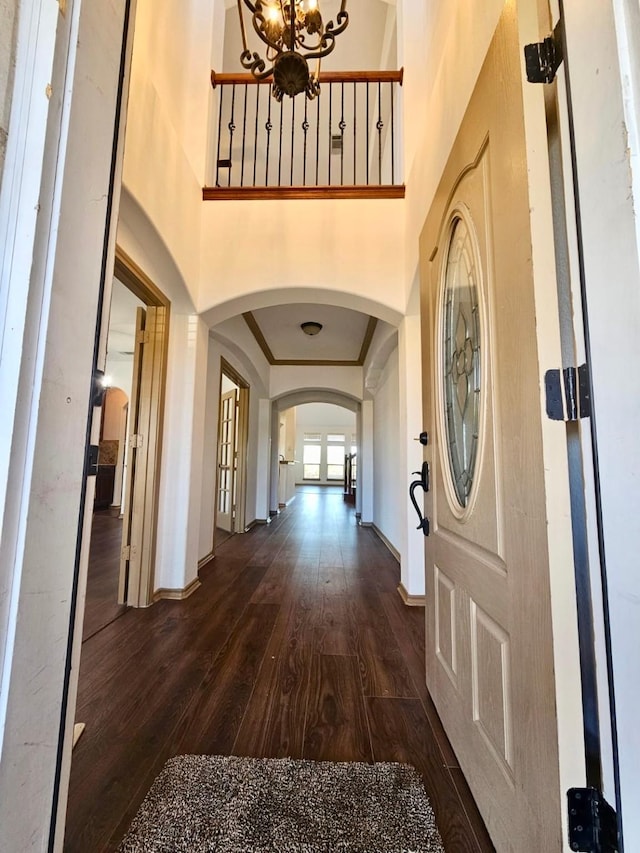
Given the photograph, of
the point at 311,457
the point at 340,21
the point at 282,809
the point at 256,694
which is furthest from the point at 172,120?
the point at 311,457

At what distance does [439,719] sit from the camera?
5.00ft

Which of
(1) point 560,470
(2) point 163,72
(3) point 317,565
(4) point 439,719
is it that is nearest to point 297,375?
(3) point 317,565

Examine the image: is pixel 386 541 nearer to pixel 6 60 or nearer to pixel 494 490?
pixel 494 490

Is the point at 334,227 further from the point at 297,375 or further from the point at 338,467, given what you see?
the point at 338,467

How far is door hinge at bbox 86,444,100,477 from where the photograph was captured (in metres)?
0.79

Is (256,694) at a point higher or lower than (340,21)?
lower

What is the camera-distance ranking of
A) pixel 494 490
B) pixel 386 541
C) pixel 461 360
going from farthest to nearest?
1. pixel 386 541
2. pixel 461 360
3. pixel 494 490

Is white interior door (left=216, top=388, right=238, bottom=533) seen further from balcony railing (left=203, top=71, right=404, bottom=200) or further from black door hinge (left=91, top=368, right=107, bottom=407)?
black door hinge (left=91, top=368, right=107, bottom=407)

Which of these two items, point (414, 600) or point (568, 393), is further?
point (414, 600)

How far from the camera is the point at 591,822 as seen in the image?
2.21 feet

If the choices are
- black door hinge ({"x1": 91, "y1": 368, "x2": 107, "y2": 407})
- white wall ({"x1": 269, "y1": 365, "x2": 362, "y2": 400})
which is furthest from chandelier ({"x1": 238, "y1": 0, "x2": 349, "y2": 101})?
white wall ({"x1": 269, "y1": 365, "x2": 362, "y2": 400})

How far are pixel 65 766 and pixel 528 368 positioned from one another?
125 centimetres

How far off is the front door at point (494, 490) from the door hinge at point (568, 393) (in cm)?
5

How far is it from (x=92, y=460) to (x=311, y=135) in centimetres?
636
